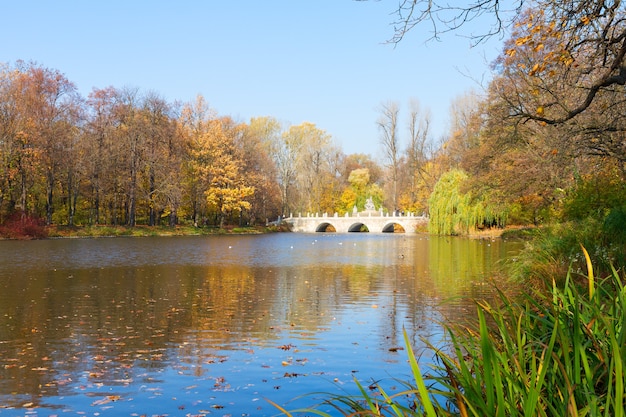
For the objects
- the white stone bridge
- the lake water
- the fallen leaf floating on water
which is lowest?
the fallen leaf floating on water

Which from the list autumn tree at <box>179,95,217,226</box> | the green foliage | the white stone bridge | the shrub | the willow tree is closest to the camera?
the green foliage

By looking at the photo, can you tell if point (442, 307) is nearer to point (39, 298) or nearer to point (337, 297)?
point (337, 297)

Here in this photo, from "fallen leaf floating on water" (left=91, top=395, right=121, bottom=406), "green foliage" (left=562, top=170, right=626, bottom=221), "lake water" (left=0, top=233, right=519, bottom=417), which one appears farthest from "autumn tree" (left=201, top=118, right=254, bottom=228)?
"fallen leaf floating on water" (left=91, top=395, right=121, bottom=406)

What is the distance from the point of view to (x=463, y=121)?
51.6 meters

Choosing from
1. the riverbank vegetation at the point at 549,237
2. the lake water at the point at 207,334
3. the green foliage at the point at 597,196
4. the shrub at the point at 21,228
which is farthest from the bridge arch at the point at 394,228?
the green foliage at the point at 597,196

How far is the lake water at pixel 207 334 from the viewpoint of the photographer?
611 centimetres

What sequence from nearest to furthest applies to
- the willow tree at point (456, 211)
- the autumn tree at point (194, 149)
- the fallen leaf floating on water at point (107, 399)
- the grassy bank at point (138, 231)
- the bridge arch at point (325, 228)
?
the fallen leaf floating on water at point (107, 399), the willow tree at point (456, 211), the grassy bank at point (138, 231), the autumn tree at point (194, 149), the bridge arch at point (325, 228)

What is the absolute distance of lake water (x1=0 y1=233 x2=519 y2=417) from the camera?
611cm

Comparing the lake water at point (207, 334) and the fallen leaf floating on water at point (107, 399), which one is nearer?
the fallen leaf floating on water at point (107, 399)

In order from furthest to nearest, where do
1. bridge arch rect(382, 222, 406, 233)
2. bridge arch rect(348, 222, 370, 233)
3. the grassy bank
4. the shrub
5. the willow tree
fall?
bridge arch rect(348, 222, 370, 233) → bridge arch rect(382, 222, 406, 233) → the grassy bank → the willow tree → the shrub

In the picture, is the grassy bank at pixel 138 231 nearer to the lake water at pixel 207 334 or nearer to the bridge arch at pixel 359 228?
the bridge arch at pixel 359 228

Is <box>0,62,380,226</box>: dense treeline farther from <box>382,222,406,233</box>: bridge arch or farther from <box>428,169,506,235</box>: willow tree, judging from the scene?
<box>428,169,506,235</box>: willow tree

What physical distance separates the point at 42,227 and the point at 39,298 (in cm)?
3010

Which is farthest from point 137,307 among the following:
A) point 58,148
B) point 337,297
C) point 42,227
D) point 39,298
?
point 58,148
